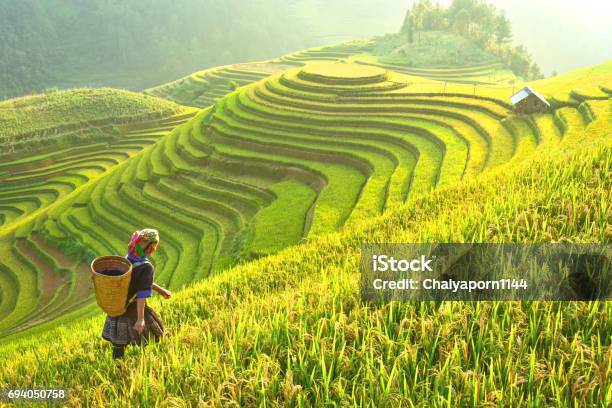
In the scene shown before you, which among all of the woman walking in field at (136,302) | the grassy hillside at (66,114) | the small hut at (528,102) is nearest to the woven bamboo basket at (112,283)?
the woman walking in field at (136,302)

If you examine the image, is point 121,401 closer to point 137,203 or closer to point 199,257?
point 199,257

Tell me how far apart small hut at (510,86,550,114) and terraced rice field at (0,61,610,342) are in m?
0.82

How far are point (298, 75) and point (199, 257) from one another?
21.6 metres

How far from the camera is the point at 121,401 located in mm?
3195

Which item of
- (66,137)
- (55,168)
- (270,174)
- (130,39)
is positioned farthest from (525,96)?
(130,39)

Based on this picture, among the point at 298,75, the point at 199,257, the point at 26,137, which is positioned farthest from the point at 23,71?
the point at 199,257

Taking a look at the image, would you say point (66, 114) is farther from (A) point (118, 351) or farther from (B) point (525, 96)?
(A) point (118, 351)

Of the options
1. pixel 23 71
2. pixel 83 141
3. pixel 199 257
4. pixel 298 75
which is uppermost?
pixel 23 71

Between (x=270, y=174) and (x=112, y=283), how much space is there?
21122mm

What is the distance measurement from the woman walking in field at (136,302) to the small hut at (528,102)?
76.7 ft

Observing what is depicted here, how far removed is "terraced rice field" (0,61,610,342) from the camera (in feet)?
60.2

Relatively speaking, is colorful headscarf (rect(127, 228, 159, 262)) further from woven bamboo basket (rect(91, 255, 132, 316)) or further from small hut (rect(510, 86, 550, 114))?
small hut (rect(510, 86, 550, 114))

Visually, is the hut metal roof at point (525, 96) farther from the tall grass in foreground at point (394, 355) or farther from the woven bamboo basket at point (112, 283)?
the woven bamboo basket at point (112, 283)

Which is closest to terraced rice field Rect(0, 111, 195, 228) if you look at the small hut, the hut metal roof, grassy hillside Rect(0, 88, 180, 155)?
grassy hillside Rect(0, 88, 180, 155)
